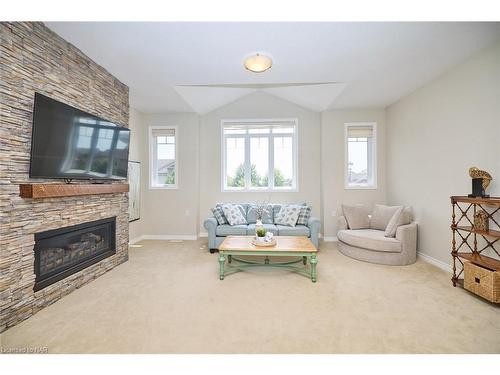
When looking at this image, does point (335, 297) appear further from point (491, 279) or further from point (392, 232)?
point (392, 232)

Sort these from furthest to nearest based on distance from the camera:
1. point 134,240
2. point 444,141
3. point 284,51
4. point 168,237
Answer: point 168,237 < point 134,240 < point 444,141 < point 284,51

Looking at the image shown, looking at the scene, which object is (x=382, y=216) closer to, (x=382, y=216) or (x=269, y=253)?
(x=382, y=216)

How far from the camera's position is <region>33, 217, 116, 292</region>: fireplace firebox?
7.62ft

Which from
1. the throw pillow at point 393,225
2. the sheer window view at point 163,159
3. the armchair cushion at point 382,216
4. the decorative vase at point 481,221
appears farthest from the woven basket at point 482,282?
the sheer window view at point 163,159

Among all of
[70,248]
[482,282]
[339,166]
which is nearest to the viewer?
[482,282]

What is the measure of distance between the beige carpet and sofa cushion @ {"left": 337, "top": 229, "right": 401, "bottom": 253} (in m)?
0.37

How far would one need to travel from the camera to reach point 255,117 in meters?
5.26

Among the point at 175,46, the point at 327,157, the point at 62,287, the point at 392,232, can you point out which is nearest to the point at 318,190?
the point at 327,157

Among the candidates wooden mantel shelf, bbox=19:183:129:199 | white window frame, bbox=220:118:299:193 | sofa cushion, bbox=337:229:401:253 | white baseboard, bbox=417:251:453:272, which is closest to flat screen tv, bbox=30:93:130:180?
wooden mantel shelf, bbox=19:183:129:199

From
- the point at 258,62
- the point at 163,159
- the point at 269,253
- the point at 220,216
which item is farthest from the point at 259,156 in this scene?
the point at 269,253

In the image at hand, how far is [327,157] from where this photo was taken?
198 inches

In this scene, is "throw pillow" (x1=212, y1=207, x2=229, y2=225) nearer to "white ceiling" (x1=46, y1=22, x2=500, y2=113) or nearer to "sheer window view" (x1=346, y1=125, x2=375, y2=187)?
"white ceiling" (x1=46, y1=22, x2=500, y2=113)

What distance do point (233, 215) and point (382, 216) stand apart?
106 inches

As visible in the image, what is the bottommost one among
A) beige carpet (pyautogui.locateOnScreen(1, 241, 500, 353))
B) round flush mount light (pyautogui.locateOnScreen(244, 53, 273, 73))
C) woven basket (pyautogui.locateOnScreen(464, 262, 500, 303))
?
beige carpet (pyautogui.locateOnScreen(1, 241, 500, 353))
